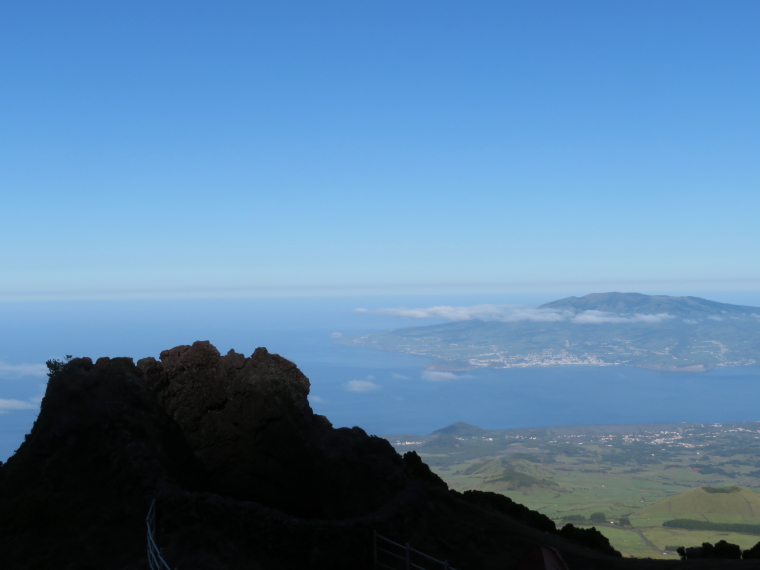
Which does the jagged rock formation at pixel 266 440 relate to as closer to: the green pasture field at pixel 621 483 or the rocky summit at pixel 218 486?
the rocky summit at pixel 218 486

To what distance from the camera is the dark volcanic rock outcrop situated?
14961 mm

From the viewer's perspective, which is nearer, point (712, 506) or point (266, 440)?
point (266, 440)

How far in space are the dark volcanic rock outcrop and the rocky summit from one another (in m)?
0.05

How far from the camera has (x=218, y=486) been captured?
20969 millimetres

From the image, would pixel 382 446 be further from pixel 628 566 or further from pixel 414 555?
pixel 628 566

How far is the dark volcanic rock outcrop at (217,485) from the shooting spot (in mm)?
14961

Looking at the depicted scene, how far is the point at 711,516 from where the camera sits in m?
86.2

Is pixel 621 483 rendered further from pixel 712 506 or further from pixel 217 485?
pixel 217 485

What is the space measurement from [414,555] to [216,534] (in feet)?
20.1

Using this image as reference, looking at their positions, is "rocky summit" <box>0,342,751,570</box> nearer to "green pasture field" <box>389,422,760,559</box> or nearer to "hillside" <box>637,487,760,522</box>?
"green pasture field" <box>389,422,760,559</box>

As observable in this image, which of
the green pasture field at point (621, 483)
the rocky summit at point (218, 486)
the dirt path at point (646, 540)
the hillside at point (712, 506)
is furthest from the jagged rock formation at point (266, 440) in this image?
the hillside at point (712, 506)

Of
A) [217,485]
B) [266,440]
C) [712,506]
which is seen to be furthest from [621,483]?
[217,485]

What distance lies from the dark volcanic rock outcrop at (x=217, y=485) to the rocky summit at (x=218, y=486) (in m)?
0.05

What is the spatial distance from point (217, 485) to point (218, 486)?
0.24 feet
